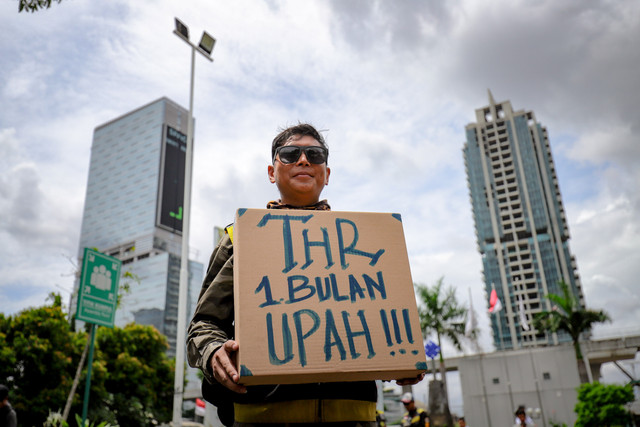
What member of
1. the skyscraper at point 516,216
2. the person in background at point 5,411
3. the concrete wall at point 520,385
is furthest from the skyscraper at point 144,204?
the person in background at point 5,411

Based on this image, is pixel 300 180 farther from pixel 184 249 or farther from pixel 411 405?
pixel 184 249

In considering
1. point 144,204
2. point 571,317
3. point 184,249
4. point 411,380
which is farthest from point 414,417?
point 144,204

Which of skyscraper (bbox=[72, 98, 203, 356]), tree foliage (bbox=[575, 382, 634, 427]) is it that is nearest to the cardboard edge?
tree foliage (bbox=[575, 382, 634, 427])

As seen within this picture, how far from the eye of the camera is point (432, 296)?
2264 cm

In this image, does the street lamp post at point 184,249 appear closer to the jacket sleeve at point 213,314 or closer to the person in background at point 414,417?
the person in background at point 414,417

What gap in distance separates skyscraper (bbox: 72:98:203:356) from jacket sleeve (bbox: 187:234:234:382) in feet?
306

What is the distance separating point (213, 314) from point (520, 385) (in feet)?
111

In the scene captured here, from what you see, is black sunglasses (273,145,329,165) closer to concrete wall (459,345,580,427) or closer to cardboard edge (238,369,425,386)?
cardboard edge (238,369,425,386)

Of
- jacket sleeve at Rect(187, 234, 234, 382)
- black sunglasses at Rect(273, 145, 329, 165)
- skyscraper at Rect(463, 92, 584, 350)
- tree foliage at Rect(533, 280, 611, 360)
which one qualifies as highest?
skyscraper at Rect(463, 92, 584, 350)

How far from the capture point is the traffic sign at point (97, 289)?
842 centimetres

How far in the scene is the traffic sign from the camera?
8.42 metres

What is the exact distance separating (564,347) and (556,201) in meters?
56.5

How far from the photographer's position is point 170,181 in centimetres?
10394

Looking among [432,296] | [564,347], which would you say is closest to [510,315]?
[564,347]
